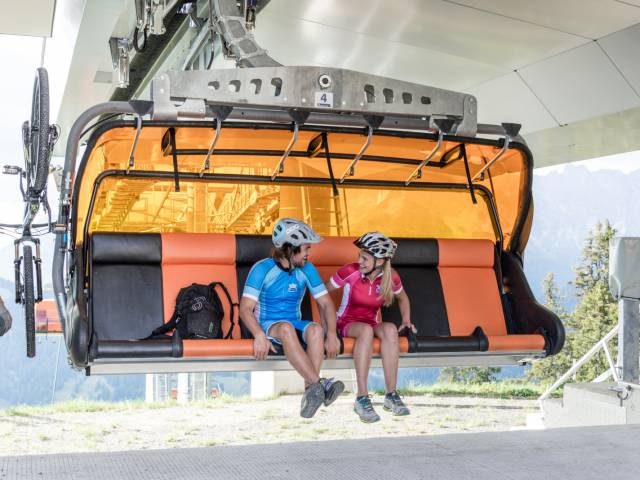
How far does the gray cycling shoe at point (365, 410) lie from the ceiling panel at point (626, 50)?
399cm

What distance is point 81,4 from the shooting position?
7.60 meters

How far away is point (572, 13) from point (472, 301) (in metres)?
2.69

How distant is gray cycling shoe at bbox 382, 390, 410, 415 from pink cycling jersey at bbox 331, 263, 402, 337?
455mm

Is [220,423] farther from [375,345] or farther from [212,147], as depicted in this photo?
[212,147]

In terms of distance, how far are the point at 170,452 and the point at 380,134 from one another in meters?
2.01

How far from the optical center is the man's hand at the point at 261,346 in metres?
4.12

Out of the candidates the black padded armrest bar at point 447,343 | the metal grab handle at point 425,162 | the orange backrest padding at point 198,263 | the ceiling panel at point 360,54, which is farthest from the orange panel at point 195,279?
the ceiling panel at point 360,54

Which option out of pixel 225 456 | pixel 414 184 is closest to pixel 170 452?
pixel 225 456

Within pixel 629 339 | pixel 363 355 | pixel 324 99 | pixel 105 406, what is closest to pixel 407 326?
pixel 363 355

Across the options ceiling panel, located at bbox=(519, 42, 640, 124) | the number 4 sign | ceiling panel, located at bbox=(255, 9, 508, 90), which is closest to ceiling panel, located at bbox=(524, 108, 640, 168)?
ceiling panel, located at bbox=(519, 42, 640, 124)

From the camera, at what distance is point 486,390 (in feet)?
92.9

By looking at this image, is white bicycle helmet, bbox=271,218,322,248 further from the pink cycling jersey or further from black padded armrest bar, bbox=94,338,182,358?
black padded armrest bar, bbox=94,338,182,358

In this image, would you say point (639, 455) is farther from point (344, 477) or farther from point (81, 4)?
point (81, 4)

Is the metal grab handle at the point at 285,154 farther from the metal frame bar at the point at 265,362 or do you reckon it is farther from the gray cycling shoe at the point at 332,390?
the gray cycling shoe at the point at 332,390
